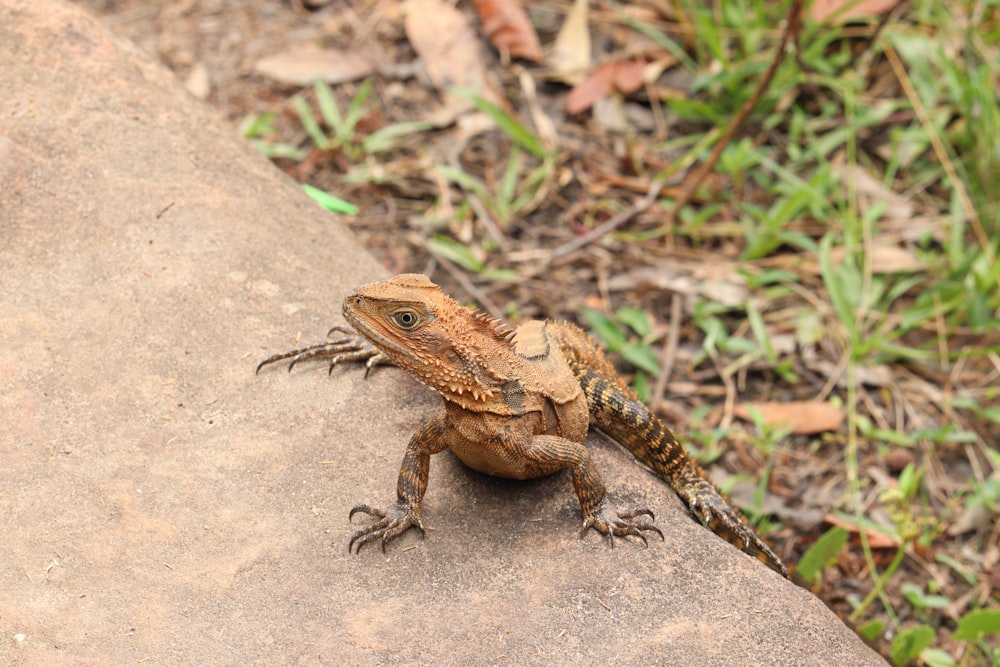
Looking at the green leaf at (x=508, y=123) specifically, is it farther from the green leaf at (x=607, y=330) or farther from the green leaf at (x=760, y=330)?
the green leaf at (x=760, y=330)

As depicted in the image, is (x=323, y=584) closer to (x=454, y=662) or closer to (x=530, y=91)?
(x=454, y=662)

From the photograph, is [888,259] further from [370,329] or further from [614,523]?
[370,329]

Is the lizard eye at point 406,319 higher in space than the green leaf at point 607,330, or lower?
higher

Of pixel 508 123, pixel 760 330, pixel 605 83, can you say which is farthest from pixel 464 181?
pixel 760 330

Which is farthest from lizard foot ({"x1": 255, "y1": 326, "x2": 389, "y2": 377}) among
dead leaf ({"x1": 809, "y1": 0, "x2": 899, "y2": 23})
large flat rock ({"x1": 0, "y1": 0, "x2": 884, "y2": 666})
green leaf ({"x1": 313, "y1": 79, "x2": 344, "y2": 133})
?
dead leaf ({"x1": 809, "y1": 0, "x2": 899, "y2": 23})

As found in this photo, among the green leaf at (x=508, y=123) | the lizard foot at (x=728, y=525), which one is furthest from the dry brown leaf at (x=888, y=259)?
the lizard foot at (x=728, y=525)
